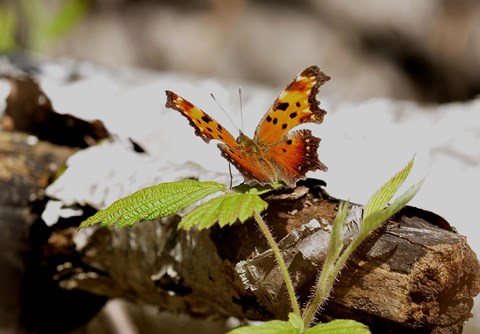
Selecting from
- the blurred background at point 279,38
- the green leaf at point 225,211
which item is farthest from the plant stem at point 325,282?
the blurred background at point 279,38

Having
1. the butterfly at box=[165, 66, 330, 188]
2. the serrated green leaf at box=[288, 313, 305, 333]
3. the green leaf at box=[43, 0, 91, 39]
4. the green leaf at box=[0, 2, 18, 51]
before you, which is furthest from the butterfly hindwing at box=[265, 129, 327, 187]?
the green leaf at box=[43, 0, 91, 39]

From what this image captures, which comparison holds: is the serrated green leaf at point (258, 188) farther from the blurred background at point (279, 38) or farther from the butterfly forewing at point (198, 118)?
the blurred background at point (279, 38)

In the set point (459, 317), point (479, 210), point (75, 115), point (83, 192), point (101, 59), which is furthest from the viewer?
point (101, 59)

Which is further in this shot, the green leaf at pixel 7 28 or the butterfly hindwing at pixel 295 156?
the green leaf at pixel 7 28

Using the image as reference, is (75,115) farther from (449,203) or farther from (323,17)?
(323,17)

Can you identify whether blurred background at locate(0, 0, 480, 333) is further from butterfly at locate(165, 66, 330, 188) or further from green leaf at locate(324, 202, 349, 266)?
green leaf at locate(324, 202, 349, 266)

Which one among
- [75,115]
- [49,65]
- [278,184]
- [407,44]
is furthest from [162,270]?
[407,44]
